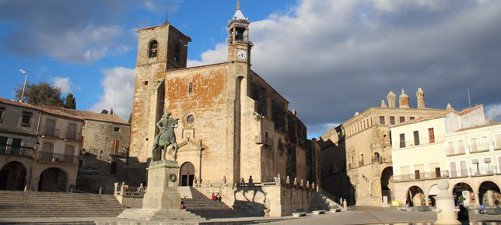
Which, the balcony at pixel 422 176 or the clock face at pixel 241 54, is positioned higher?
the clock face at pixel 241 54

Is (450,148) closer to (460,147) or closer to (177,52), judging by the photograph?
(460,147)

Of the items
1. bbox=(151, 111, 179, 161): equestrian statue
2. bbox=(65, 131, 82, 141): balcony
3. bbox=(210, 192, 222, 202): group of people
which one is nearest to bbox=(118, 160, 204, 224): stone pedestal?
bbox=(151, 111, 179, 161): equestrian statue

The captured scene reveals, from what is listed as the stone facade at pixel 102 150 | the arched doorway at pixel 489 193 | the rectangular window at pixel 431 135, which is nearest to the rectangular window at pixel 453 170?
the arched doorway at pixel 489 193

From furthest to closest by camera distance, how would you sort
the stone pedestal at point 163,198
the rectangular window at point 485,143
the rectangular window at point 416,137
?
the rectangular window at point 416,137, the rectangular window at point 485,143, the stone pedestal at point 163,198

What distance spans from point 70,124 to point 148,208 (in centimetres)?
2119

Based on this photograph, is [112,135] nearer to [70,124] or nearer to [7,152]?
[70,124]

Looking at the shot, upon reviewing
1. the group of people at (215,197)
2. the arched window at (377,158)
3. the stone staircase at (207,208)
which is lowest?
the stone staircase at (207,208)

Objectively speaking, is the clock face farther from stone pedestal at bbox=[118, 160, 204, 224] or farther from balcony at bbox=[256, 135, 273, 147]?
stone pedestal at bbox=[118, 160, 204, 224]

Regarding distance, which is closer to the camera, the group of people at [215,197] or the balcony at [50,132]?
the group of people at [215,197]

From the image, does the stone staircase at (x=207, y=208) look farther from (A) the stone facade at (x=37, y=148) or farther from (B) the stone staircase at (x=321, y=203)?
(B) the stone staircase at (x=321, y=203)

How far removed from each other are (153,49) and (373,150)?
2937cm

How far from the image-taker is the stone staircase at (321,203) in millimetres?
41259

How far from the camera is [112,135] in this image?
145 feet

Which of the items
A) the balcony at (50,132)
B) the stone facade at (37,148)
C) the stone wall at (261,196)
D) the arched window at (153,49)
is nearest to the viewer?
the stone wall at (261,196)
